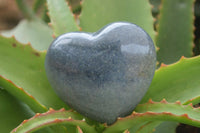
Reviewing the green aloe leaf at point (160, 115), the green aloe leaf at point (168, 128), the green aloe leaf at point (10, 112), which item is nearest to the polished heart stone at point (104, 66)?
the green aloe leaf at point (160, 115)

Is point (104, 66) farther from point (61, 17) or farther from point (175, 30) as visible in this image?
point (175, 30)

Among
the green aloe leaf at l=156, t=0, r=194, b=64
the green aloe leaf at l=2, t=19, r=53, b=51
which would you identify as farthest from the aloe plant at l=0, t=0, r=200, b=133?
the green aloe leaf at l=2, t=19, r=53, b=51

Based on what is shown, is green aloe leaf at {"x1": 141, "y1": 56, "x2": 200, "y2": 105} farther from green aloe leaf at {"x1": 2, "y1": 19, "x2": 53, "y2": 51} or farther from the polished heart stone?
green aloe leaf at {"x1": 2, "y1": 19, "x2": 53, "y2": 51}

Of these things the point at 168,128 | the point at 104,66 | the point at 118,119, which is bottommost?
the point at 168,128

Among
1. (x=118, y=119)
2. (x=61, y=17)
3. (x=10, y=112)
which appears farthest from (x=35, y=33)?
(x=118, y=119)

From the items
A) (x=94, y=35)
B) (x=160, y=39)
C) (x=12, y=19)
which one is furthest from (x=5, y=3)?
(x=94, y=35)

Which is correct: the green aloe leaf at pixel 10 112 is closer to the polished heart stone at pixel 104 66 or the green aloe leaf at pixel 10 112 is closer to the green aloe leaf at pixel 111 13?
the polished heart stone at pixel 104 66

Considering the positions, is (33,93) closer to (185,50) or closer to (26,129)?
(26,129)
